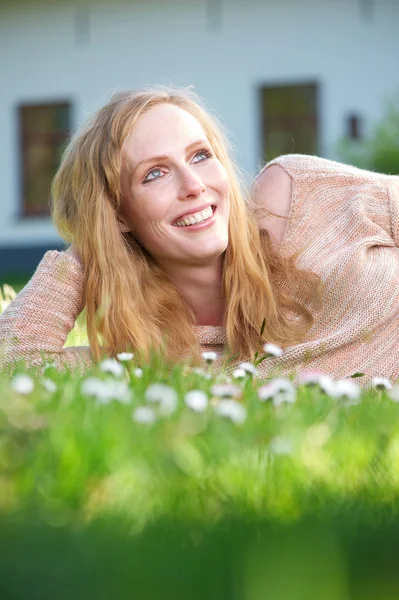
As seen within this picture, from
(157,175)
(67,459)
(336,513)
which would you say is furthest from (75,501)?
(157,175)

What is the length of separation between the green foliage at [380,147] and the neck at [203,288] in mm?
11039

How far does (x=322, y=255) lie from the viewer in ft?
11.7

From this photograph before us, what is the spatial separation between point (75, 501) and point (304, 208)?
240 cm

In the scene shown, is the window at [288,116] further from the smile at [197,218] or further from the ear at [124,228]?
the smile at [197,218]

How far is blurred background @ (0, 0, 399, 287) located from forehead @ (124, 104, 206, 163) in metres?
13.2

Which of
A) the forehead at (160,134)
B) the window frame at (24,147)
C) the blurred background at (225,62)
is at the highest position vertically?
the forehead at (160,134)

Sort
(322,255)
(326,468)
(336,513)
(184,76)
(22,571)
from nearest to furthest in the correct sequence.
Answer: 1. (22,571)
2. (336,513)
3. (326,468)
4. (322,255)
5. (184,76)

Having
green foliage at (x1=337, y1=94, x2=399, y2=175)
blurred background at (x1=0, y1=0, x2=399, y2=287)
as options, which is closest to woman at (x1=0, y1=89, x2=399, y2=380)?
green foliage at (x1=337, y1=94, x2=399, y2=175)

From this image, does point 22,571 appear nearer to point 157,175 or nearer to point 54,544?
point 54,544

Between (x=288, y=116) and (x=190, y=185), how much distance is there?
14.9 m

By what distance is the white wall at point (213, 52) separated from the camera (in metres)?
17.0

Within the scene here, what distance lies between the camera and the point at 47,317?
10.9ft

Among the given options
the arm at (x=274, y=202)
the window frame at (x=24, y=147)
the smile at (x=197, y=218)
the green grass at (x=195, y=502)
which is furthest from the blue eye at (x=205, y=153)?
the window frame at (x=24, y=147)

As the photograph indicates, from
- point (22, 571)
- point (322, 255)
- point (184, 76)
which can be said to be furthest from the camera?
point (184, 76)
